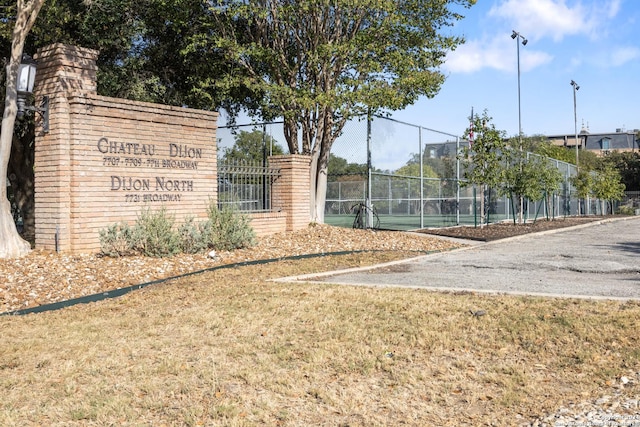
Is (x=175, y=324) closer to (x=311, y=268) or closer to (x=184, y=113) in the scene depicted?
(x=311, y=268)

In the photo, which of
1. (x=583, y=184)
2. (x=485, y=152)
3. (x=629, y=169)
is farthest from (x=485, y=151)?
(x=629, y=169)

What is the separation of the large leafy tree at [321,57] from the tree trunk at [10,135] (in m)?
6.06

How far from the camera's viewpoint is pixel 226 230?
13.8 meters

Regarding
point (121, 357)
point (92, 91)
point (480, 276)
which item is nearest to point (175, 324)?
point (121, 357)

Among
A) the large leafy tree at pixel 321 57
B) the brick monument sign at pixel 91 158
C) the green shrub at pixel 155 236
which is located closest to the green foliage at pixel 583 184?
the large leafy tree at pixel 321 57

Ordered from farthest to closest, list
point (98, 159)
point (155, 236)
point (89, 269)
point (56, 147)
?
1. point (98, 159)
2. point (155, 236)
3. point (56, 147)
4. point (89, 269)

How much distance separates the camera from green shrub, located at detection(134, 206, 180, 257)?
12219 mm

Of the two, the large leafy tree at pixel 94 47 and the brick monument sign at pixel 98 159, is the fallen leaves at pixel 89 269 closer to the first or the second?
the brick monument sign at pixel 98 159

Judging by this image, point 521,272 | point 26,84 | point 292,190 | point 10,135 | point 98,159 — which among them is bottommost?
point 521,272

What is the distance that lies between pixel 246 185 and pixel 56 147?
5942 millimetres

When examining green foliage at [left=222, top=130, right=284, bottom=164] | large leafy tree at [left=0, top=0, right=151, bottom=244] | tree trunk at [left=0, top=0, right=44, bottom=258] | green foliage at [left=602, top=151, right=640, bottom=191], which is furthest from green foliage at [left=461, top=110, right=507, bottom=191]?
green foliage at [left=602, top=151, right=640, bottom=191]

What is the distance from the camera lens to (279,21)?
19.1 m

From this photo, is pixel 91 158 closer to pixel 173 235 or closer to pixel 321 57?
pixel 173 235

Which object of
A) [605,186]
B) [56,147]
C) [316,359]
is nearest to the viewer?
[316,359]
